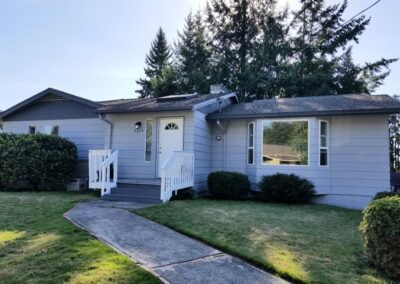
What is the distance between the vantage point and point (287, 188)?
956cm

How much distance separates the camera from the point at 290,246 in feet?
16.0

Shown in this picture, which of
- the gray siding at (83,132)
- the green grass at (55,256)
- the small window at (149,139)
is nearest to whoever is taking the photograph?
the green grass at (55,256)

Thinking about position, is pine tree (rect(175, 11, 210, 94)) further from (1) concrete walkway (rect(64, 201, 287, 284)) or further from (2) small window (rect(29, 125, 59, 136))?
(1) concrete walkway (rect(64, 201, 287, 284))

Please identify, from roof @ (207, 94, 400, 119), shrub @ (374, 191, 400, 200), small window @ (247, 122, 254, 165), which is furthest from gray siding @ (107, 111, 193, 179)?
shrub @ (374, 191, 400, 200)

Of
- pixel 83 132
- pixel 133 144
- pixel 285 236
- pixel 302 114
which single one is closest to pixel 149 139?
pixel 133 144

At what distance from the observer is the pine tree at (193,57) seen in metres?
23.2

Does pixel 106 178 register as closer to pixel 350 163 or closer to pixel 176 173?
pixel 176 173

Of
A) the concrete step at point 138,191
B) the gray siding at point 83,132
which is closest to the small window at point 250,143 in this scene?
the concrete step at point 138,191

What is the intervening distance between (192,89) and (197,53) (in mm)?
3165

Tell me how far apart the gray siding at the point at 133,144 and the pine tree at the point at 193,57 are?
40.7 ft

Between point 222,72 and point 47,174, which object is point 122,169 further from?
point 222,72

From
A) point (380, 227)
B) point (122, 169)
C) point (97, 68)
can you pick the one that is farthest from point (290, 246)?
point (97, 68)

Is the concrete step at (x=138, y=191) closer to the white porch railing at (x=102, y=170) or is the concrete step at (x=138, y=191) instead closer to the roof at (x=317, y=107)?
the white porch railing at (x=102, y=170)

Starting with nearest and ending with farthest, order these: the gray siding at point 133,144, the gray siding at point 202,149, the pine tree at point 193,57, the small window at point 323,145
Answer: the small window at point 323,145 → the gray siding at point 202,149 → the gray siding at point 133,144 → the pine tree at point 193,57
